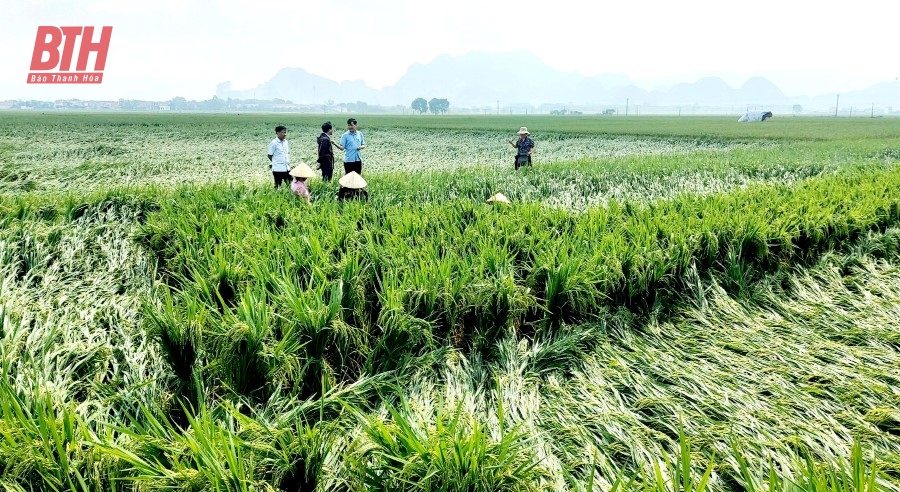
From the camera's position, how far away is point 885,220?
5582mm

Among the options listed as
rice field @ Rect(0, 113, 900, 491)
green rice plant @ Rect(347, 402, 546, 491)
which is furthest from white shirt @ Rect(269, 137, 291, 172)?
green rice plant @ Rect(347, 402, 546, 491)

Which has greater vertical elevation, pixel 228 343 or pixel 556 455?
pixel 228 343

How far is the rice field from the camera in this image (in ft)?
6.00

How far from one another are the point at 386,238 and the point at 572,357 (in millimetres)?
1697

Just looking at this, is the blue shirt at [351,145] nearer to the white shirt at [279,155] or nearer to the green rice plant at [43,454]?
the white shirt at [279,155]

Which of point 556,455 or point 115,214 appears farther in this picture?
point 115,214

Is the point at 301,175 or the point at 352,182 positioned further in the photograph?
the point at 301,175

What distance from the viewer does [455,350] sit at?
3.00 m

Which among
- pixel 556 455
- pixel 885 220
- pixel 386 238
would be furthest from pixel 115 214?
pixel 885 220

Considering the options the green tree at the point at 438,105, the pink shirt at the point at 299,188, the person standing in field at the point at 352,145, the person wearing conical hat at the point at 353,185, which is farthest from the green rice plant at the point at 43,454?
the green tree at the point at 438,105

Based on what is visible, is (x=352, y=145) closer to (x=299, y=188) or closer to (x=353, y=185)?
(x=299, y=188)

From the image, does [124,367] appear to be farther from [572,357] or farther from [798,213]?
[798,213]

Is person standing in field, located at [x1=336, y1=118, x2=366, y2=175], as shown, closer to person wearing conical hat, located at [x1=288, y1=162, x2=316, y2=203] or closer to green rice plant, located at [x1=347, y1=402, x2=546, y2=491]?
person wearing conical hat, located at [x1=288, y1=162, x2=316, y2=203]

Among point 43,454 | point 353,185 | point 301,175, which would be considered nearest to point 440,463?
point 43,454
